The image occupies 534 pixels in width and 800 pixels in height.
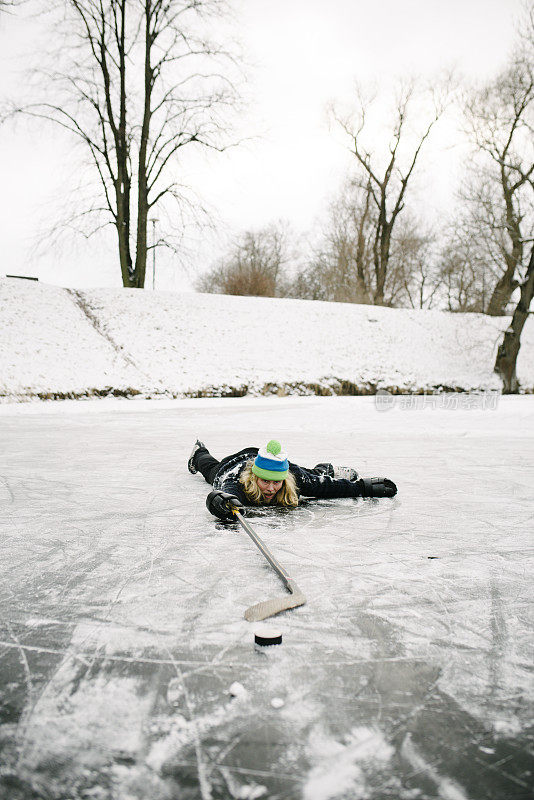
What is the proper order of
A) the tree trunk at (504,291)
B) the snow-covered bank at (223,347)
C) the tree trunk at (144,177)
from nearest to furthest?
the snow-covered bank at (223,347) < the tree trunk at (504,291) < the tree trunk at (144,177)

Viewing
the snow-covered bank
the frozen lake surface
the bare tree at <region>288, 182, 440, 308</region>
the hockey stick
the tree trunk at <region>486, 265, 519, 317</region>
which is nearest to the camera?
the frozen lake surface

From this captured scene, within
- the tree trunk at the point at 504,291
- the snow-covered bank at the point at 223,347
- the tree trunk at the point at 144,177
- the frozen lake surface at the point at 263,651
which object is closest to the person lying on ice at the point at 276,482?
the frozen lake surface at the point at 263,651

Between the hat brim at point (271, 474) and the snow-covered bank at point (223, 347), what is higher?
the snow-covered bank at point (223, 347)

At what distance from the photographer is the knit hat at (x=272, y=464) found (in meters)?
3.33

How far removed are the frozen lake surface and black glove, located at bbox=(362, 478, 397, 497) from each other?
0.08m

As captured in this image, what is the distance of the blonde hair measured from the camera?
350cm

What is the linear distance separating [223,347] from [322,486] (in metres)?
11.2

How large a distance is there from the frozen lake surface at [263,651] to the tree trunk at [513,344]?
12591 millimetres

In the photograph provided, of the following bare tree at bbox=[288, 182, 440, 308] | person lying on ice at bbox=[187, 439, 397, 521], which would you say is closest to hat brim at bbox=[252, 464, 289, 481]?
person lying on ice at bbox=[187, 439, 397, 521]

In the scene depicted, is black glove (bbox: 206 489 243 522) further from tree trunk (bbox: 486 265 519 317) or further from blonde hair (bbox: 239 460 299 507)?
tree trunk (bbox: 486 265 519 317)

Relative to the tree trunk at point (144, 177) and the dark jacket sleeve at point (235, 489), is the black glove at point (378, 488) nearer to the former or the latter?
the dark jacket sleeve at point (235, 489)

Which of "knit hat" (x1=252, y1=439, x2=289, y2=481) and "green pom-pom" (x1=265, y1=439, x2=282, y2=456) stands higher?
"green pom-pom" (x1=265, y1=439, x2=282, y2=456)

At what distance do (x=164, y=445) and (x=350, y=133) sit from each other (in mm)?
22769

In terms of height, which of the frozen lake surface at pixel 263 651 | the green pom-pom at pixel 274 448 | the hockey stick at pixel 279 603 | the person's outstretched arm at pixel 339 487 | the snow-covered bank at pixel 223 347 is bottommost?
the frozen lake surface at pixel 263 651
